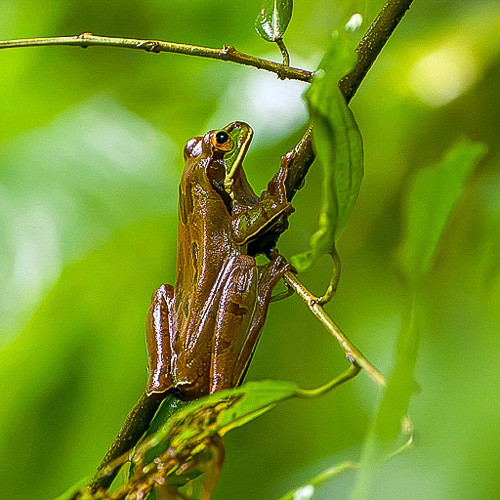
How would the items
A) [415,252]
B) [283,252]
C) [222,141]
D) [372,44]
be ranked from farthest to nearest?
1. [283,252]
2. [222,141]
3. [372,44]
4. [415,252]

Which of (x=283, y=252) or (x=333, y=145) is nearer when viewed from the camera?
(x=333, y=145)

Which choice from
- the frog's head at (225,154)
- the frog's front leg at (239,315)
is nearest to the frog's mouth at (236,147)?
the frog's head at (225,154)

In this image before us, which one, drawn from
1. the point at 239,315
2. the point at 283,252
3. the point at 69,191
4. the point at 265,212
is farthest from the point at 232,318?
the point at 69,191

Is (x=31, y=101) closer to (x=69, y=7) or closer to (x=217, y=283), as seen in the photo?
(x=69, y=7)

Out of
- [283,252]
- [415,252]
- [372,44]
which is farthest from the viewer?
[283,252]

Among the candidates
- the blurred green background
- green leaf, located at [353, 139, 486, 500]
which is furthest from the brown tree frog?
the blurred green background

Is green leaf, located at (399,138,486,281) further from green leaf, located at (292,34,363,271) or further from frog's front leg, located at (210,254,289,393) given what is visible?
frog's front leg, located at (210,254,289,393)

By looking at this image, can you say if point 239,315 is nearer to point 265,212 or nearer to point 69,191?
point 265,212
